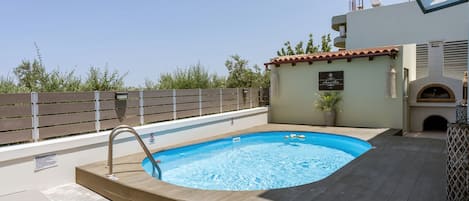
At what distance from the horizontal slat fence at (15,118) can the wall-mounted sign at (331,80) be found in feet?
Answer: 33.0

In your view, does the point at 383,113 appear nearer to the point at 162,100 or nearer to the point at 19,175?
the point at 162,100

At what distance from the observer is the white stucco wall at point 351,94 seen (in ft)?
35.5

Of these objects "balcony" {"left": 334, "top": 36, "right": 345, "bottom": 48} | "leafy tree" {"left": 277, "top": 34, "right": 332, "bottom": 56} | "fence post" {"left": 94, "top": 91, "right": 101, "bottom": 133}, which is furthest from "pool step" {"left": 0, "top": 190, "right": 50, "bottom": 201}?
"leafy tree" {"left": 277, "top": 34, "right": 332, "bottom": 56}

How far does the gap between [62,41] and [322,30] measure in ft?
71.3

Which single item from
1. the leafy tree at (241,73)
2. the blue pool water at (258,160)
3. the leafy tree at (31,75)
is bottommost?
the blue pool water at (258,160)

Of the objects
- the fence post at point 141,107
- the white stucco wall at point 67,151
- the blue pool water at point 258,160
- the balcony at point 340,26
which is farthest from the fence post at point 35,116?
the balcony at point 340,26

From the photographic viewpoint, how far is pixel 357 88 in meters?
11.6

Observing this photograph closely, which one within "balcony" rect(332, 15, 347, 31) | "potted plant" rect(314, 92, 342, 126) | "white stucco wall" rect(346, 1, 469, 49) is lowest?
"potted plant" rect(314, 92, 342, 126)

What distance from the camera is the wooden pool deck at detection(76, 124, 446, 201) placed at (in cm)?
422

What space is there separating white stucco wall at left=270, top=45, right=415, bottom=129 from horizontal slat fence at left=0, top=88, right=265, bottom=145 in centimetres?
441

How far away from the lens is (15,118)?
18.2 feet

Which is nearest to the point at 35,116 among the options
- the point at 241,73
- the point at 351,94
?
the point at 351,94

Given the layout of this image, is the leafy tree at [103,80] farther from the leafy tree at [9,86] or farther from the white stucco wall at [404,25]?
the white stucco wall at [404,25]

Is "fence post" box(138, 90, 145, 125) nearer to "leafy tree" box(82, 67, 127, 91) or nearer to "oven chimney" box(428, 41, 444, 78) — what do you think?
"leafy tree" box(82, 67, 127, 91)
